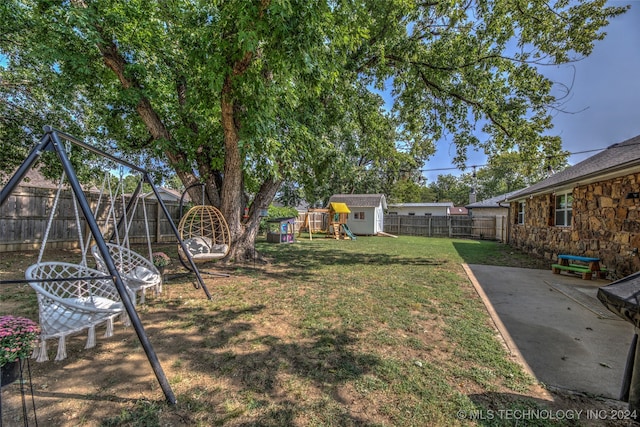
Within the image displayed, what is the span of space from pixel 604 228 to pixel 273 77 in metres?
8.08

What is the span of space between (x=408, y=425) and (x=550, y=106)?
29.2 feet

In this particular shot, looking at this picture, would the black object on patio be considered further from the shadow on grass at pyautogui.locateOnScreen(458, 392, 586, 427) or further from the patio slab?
the patio slab

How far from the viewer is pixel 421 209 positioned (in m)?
25.5

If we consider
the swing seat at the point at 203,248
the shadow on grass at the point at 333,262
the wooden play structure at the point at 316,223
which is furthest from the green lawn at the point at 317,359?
the wooden play structure at the point at 316,223

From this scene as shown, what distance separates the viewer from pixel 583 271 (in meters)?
6.10

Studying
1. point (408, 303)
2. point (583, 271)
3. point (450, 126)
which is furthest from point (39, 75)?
point (583, 271)

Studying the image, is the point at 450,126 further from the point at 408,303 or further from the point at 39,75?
the point at 39,75

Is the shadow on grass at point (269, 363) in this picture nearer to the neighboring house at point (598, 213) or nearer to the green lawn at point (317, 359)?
the green lawn at point (317, 359)

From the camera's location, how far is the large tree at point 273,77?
15.6ft

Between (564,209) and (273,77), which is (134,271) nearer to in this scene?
(273,77)

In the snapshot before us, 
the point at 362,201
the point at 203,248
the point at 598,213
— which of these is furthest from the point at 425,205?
the point at 203,248

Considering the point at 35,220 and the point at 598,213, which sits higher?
the point at 598,213

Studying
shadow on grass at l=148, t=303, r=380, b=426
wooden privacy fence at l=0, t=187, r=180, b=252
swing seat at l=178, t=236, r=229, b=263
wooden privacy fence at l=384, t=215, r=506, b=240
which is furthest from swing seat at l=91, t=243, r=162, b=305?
wooden privacy fence at l=384, t=215, r=506, b=240

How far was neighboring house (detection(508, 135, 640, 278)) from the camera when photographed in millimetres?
5457
